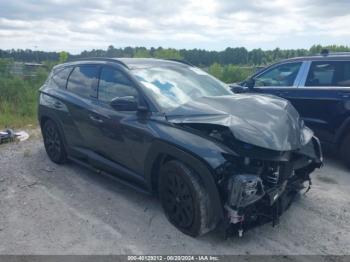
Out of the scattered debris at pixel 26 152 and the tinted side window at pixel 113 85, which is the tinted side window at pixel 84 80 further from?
the scattered debris at pixel 26 152

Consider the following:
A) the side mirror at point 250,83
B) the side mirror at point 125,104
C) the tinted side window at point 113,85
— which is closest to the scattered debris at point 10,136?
the tinted side window at point 113,85

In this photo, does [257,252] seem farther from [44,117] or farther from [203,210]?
[44,117]

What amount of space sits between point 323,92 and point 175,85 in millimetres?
2749

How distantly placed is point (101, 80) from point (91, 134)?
730mm

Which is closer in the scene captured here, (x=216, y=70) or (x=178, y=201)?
(x=178, y=201)

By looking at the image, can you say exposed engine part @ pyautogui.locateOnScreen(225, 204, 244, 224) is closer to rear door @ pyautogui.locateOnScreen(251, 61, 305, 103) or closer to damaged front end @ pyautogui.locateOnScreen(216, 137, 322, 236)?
damaged front end @ pyautogui.locateOnScreen(216, 137, 322, 236)

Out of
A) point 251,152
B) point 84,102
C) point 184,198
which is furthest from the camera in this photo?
point 84,102

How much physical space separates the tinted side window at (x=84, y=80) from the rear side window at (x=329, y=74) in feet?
11.5

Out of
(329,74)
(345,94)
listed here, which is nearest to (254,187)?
(345,94)

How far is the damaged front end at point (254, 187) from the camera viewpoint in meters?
3.41

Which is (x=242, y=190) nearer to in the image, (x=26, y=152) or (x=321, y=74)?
(x=321, y=74)

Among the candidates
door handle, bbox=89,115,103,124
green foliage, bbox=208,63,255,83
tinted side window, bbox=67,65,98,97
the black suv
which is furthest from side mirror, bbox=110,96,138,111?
green foliage, bbox=208,63,255,83

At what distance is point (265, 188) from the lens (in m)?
3.62

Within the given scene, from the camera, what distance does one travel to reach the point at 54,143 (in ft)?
20.4
